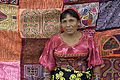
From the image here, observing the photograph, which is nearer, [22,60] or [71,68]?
[71,68]

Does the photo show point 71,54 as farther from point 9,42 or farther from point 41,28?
point 9,42

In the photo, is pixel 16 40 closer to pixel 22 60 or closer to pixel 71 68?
pixel 22 60

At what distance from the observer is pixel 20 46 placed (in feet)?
12.2

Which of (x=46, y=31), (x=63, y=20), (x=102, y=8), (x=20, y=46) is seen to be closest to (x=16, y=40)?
(x=20, y=46)

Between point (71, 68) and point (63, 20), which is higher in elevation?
point (63, 20)

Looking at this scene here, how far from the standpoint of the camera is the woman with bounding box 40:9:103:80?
131 inches

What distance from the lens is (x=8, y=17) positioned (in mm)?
3664

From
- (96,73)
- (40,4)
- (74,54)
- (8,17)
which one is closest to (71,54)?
(74,54)

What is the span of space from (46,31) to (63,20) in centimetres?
40

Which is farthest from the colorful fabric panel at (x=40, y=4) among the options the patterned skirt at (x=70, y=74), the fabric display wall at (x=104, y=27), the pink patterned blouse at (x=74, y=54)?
the patterned skirt at (x=70, y=74)

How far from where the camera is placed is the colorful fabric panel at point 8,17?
3.65 metres

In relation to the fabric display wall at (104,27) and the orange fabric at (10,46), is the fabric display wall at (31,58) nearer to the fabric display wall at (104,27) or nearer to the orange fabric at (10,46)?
the orange fabric at (10,46)

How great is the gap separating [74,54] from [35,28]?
1.86ft

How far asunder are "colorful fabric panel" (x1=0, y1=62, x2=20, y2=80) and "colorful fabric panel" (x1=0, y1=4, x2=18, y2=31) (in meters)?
0.34
